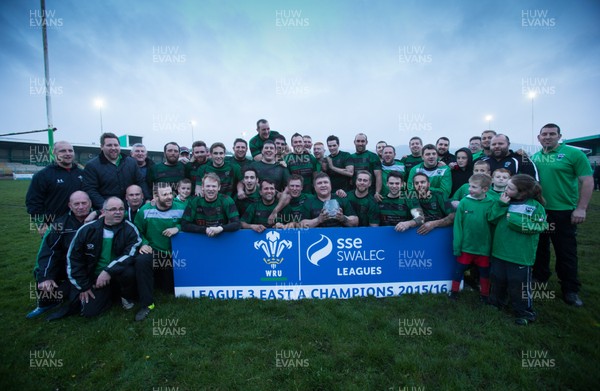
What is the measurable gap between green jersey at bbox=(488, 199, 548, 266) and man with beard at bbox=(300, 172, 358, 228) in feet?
7.00

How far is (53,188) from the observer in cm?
473

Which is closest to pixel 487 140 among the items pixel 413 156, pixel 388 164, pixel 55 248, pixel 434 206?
pixel 413 156

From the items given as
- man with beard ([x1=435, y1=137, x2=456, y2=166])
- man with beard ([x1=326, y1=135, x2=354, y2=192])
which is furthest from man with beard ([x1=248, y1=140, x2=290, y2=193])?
man with beard ([x1=435, y1=137, x2=456, y2=166])

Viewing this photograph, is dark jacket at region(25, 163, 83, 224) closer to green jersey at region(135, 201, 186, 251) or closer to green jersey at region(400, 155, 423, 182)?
green jersey at region(135, 201, 186, 251)

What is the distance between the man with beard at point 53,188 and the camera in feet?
15.2

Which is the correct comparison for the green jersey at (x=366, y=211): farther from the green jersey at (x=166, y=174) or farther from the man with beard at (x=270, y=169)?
the green jersey at (x=166, y=174)

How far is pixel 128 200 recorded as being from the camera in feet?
16.1

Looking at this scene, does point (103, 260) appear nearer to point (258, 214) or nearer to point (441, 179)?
point (258, 214)

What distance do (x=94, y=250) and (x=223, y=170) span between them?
264 centimetres

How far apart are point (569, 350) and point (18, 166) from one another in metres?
68.8

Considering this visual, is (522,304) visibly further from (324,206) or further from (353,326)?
(324,206)

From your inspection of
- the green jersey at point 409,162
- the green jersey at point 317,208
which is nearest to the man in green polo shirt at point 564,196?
the green jersey at point 409,162

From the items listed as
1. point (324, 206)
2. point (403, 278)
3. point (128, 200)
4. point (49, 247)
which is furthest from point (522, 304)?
point (49, 247)

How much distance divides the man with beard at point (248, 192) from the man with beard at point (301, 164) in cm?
116
